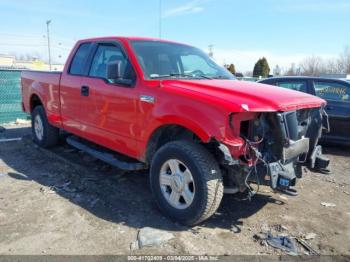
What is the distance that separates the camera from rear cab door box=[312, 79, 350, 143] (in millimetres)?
7301

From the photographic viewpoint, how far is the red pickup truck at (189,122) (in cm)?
349

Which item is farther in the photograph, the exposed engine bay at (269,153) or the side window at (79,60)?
the side window at (79,60)

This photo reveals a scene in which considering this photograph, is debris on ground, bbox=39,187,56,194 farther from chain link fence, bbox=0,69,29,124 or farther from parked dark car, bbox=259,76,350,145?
chain link fence, bbox=0,69,29,124

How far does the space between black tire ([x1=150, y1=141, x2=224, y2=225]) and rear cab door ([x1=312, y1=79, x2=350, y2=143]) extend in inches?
188

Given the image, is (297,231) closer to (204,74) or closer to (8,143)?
(204,74)

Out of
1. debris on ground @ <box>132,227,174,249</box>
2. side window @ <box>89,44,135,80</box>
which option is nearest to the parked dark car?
side window @ <box>89,44,135,80</box>

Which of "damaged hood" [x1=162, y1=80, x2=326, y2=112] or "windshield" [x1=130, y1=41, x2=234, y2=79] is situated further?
"windshield" [x1=130, y1=41, x2=234, y2=79]

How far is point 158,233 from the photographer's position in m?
3.64

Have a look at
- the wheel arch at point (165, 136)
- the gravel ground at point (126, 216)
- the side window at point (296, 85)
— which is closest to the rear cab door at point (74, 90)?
the gravel ground at point (126, 216)

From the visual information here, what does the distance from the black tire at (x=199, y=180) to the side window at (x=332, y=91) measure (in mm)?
4964

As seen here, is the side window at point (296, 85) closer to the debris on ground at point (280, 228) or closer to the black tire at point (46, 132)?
the debris on ground at point (280, 228)

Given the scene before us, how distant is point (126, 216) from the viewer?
4043 mm

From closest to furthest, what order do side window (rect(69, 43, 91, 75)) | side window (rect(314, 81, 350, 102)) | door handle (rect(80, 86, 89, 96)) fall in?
door handle (rect(80, 86, 89, 96))
side window (rect(69, 43, 91, 75))
side window (rect(314, 81, 350, 102))

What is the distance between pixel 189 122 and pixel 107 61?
2.02m
